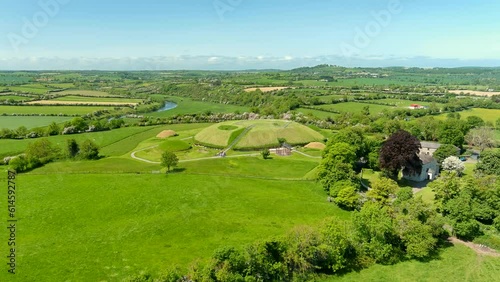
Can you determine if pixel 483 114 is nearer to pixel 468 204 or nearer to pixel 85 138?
pixel 468 204

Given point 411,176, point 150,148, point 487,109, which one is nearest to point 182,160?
→ point 150,148

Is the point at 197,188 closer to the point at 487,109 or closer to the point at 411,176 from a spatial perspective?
the point at 411,176

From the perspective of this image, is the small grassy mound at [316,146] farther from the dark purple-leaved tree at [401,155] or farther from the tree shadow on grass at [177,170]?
the tree shadow on grass at [177,170]

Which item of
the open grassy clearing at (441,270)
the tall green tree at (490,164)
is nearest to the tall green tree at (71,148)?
the open grassy clearing at (441,270)

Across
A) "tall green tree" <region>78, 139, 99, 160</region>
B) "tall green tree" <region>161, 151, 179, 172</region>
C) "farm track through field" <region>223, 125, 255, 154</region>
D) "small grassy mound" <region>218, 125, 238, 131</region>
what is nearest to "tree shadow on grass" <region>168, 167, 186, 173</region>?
"tall green tree" <region>161, 151, 179, 172</region>

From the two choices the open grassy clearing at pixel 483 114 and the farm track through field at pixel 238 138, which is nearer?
the farm track through field at pixel 238 138

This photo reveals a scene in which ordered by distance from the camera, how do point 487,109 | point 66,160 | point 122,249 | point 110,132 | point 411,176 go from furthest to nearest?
point 487,109 → point 110,132 → point 66,160 → point 411,176 → point 122,249
